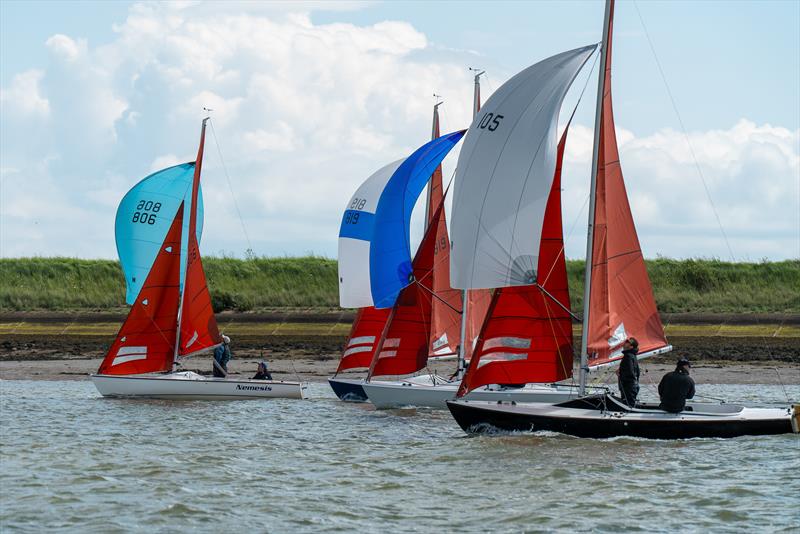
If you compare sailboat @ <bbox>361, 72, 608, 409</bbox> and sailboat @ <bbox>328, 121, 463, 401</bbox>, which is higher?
sailboat @ <bbox>328, 121, 463, 401</bbox>

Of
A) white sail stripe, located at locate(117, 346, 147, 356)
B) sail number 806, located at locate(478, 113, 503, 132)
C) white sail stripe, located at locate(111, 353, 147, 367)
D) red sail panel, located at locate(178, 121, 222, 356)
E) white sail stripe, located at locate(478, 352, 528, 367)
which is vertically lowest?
white sail stripe, located at locate(111, 353, 147, 367)

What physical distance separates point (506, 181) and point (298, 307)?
28941mm

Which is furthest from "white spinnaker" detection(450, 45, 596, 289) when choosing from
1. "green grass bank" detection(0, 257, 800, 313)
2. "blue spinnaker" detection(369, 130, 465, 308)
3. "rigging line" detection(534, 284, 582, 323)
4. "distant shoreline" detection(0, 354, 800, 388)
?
"green grass bank" detection(0, 257, 800, 313)

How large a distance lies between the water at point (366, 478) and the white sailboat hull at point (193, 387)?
1.91 meters

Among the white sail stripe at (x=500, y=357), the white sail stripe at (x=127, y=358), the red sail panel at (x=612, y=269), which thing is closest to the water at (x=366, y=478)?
the white sail stripe at (x=500, y=357)

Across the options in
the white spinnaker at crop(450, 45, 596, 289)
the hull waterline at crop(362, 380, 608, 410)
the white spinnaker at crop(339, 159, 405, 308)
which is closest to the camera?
the white spinnaker at crop(450, 45, 596, 289)

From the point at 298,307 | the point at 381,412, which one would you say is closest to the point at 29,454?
the point at 381,412

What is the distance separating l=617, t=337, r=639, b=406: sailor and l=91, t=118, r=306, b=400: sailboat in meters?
9.61

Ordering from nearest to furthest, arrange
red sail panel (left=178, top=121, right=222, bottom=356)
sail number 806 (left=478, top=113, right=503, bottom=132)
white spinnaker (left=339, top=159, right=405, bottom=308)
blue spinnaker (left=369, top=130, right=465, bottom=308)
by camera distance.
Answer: sail number 806 (left=478, top=113, right=503, bottom=132)
blue spinnaker (left=369, top=130, right=465, bottom=308)
red sail panel (left=178, top=121, right=222, bottom=356)
white spinnaker (left=339, top=159, right=405, bottom=308)

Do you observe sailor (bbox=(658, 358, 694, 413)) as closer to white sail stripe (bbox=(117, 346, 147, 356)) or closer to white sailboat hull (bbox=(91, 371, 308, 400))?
white sailboat hull (bbox=(91, 371, 308, 400))

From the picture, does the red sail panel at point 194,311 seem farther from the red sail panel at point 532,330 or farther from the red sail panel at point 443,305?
the red sail panel at point 532,330

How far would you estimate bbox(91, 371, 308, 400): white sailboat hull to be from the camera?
1177 inches

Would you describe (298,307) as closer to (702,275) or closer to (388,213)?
(702,275)

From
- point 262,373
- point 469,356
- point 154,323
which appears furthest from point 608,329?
point 154,323
